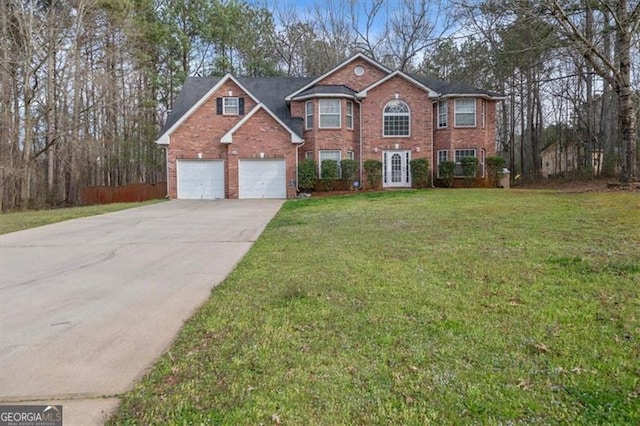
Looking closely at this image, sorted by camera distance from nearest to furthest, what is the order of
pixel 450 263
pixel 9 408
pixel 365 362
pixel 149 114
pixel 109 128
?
pixel 9 408 < pixel 365 362 < pixel 450 263 < pixel 109 128 < pixel 149 114

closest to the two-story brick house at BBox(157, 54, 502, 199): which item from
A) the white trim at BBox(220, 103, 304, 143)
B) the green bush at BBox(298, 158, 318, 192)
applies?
the white trim at BBox(220, 103, 304, 143)

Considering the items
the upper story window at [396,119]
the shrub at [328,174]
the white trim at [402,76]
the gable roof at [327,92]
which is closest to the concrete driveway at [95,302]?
the shrub at [328,174]

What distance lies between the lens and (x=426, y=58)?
109 feet

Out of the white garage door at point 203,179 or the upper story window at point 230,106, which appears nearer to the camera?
the white garage door at point 203,179

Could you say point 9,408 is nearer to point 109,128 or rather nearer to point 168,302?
point 168,302

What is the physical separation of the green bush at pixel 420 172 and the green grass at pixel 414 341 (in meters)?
15.1

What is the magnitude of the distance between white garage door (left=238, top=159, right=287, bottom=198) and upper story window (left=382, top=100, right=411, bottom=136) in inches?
246

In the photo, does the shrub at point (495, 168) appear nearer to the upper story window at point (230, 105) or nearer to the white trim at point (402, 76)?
the white trim at point (402, 76)

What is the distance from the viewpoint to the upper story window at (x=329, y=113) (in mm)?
21953

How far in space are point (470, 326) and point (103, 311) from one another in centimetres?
382

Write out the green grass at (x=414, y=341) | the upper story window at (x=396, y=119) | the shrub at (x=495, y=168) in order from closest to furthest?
the green grass at (x=414, y=341) < the shrub at (x=495, y=168) < the upper story window at (x=396, y=119)

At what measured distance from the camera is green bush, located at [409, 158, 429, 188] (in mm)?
21766

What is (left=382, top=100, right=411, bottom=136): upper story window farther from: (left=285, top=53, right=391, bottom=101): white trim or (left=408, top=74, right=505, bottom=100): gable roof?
(left=285, top=53, right=391, bottom=101): white trim

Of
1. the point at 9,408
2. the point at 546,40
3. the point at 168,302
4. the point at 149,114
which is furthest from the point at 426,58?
the point at 9,408
